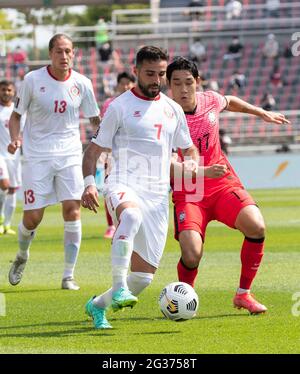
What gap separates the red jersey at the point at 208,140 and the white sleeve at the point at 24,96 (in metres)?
2.21

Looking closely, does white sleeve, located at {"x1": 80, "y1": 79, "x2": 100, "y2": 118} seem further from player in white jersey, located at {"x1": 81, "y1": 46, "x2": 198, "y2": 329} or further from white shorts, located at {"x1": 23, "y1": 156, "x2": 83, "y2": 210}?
player in white jersey, located at {"x1": 81, "y1": 46, "x2": 198, "y2": 329}

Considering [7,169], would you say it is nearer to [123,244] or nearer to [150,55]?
[150,55]

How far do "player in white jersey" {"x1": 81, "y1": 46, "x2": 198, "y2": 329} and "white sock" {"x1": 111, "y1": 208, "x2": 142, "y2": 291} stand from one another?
19 centimetres

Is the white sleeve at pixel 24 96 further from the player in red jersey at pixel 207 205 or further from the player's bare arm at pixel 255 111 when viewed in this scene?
the player's bare arm at pixel 255 111

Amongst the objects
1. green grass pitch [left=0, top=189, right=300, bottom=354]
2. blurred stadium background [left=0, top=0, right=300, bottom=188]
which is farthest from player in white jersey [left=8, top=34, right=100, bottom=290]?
blurred stadium background [left=0, top=0, right=300, bottom=188]

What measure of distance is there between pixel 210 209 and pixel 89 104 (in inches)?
99.5

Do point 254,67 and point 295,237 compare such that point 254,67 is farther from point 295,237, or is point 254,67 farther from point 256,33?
point 295,237

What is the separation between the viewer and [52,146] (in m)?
10.8

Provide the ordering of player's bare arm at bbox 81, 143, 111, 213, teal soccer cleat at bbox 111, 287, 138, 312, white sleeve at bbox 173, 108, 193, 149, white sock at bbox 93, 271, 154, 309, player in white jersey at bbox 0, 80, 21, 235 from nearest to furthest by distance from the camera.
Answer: teal soccer cleat at bbox 111, 287, 138, 312 < player's bare arm at bbox 81, 143, 111, 213 < white sock at bbox 93, 271, 154, 309 < white sleeve at bbox 173, 108, 193, 149 < player in white jersey at bbox 0, 80, 21, 235

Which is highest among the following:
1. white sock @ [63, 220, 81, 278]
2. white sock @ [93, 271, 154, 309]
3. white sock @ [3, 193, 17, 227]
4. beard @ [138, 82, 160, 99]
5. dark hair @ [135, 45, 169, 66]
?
dark hair @ [135, 45, 169, 66]

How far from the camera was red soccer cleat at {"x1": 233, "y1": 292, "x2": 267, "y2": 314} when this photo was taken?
8.43 meters

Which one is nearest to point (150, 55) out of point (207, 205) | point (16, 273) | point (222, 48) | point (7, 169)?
point (207, 205)

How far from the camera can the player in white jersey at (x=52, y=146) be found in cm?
1065
